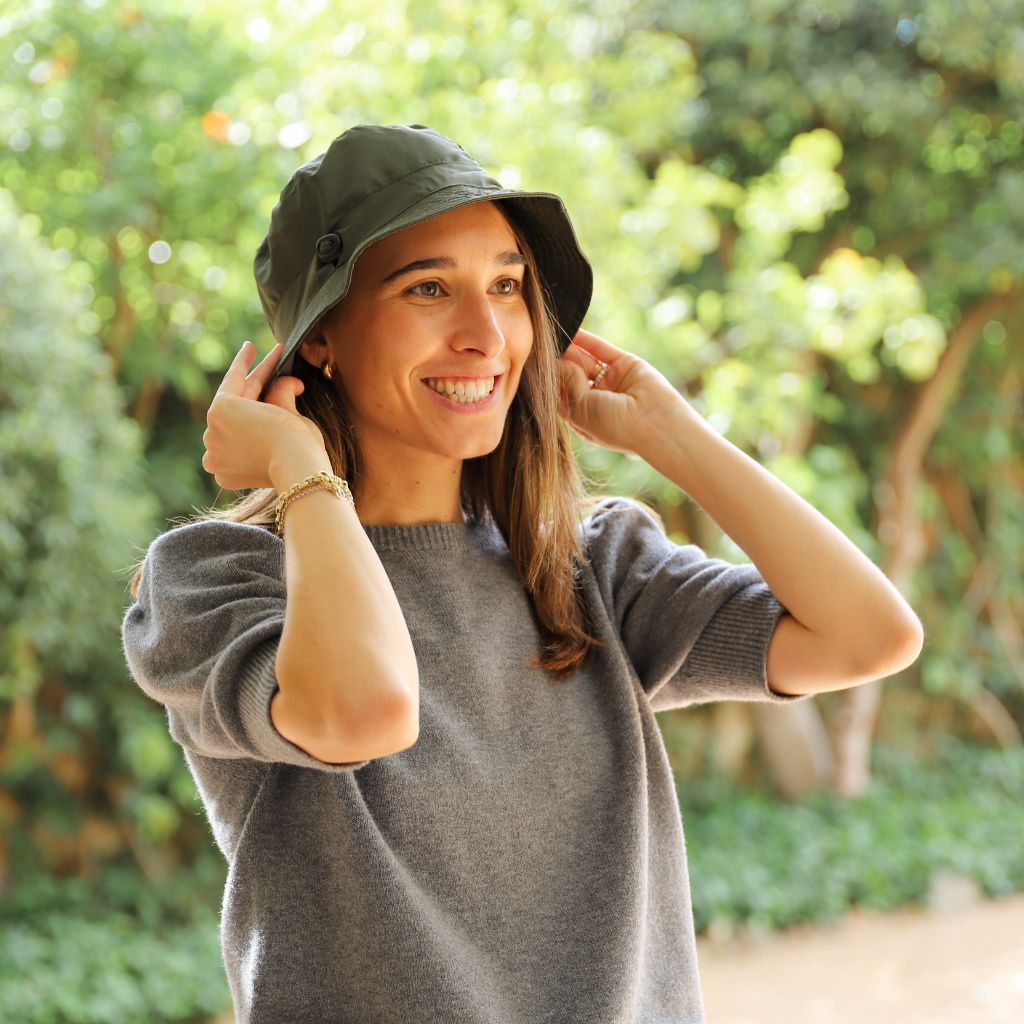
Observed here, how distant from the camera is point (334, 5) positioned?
381 cm

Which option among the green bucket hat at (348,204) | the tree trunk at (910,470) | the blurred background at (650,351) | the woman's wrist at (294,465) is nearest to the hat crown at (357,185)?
the green bucket hat at (348,204)

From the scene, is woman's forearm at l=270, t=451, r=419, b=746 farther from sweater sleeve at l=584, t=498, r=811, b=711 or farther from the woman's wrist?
sweater sleeve at l=584, t=498, r=811, b=711

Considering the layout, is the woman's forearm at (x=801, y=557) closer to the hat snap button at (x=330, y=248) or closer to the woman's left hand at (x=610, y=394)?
the woman's left hand at (x=610, y=394)

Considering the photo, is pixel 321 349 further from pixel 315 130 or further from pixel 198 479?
pixel 198 479

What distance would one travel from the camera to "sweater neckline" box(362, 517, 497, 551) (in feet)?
4.64

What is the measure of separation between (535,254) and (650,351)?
3058mm

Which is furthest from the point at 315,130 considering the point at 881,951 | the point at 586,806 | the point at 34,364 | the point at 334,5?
the point at 881,951

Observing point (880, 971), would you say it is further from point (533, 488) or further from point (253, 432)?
point (253, 432)

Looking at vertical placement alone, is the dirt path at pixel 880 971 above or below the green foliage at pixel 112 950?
below

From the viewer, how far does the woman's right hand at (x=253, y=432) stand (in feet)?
4.07

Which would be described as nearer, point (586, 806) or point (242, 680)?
point (242, 680)

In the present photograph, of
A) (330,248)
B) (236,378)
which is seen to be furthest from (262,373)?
(330,248)

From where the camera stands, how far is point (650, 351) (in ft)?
14.7

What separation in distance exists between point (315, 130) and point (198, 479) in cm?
143
